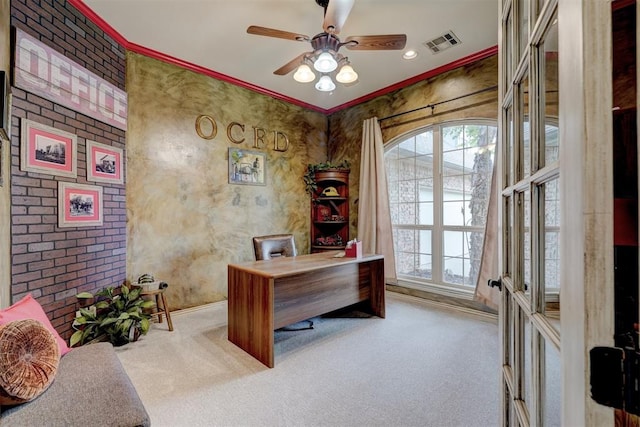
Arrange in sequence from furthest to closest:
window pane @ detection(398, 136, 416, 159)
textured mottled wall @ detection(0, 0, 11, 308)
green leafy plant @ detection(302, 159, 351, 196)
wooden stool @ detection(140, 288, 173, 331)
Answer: green leafy plant @ detection(302, 159, 351, 196)
window pane @ detection(398, 136, 416, 159)
wooden stool @ detection(140, 288, 173, 331)
textured mottled wall @ detection(0, 0, 11, 308)

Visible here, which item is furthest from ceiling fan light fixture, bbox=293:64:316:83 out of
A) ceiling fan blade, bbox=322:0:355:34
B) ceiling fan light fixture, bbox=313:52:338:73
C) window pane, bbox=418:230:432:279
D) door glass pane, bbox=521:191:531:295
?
window pane, bbox=418:230:432:279

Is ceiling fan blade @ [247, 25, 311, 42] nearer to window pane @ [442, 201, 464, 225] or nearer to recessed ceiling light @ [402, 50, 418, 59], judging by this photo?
recessed ceiling light @ [402, 50, 418, 59]

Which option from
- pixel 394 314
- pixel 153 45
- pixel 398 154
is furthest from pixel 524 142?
pixel 153 45

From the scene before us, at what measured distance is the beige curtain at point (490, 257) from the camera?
9.88 feet

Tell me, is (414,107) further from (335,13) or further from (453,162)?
(335,13)

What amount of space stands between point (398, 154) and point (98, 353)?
3.92m

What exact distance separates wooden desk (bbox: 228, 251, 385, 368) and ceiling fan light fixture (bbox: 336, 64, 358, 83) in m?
1.69

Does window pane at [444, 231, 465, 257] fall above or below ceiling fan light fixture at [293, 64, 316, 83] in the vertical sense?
below

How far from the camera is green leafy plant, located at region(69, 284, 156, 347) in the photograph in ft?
8.03

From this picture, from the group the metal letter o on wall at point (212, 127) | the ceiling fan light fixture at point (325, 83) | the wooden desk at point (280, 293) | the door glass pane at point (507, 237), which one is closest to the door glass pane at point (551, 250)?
the door glass pane at point (507, 237)

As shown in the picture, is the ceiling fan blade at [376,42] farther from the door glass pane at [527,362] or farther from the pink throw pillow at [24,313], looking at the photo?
the pink throw pillow at [24,313]

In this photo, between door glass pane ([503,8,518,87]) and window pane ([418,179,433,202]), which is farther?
window pane ([418,179,433,202])

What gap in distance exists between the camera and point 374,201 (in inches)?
163

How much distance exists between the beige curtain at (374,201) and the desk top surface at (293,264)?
0.94 m
